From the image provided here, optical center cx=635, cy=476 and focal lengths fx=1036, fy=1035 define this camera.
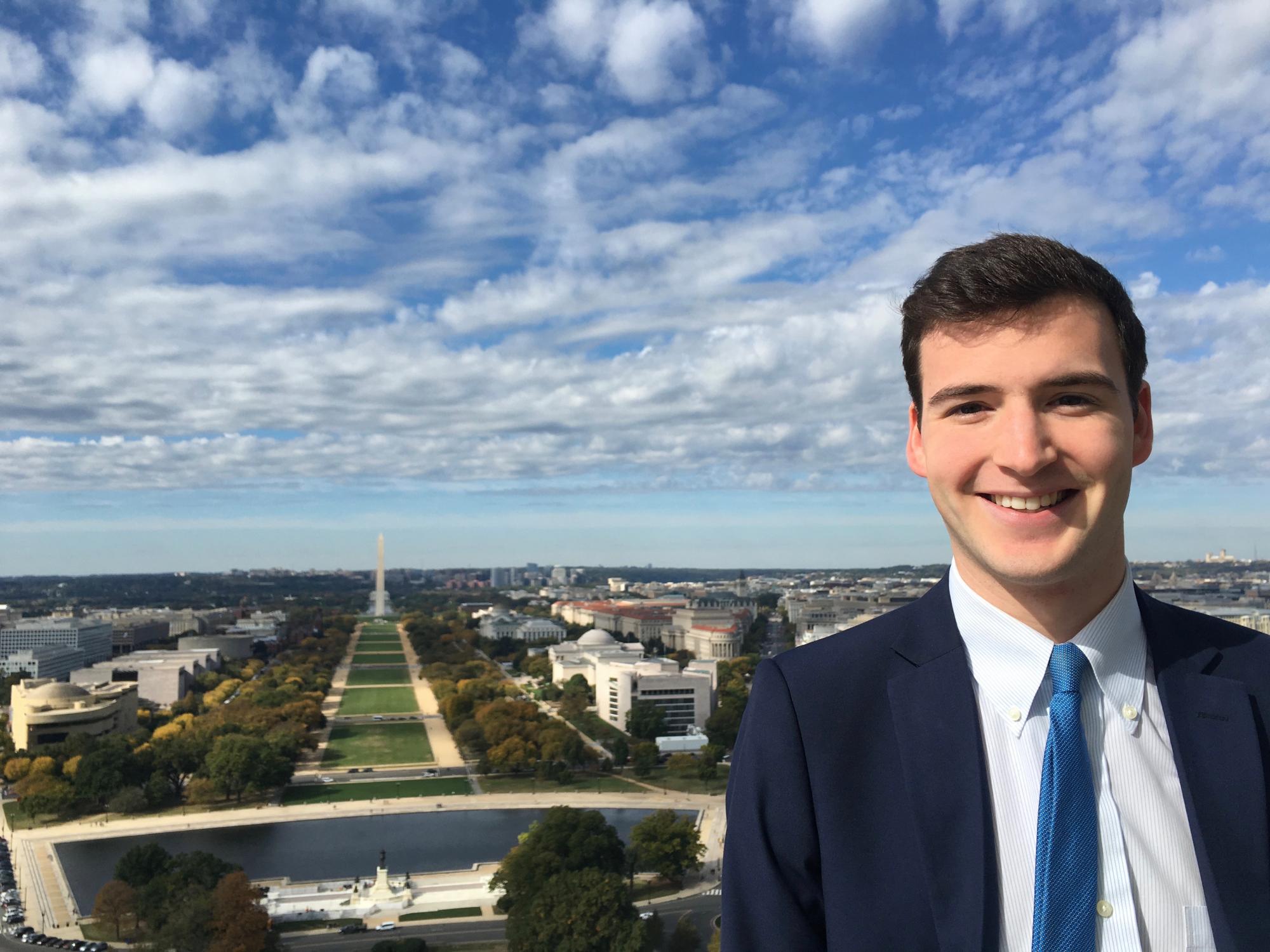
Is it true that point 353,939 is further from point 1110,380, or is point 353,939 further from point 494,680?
point 494,680

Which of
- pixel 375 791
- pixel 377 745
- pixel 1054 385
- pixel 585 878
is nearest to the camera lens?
pixel 1054 385

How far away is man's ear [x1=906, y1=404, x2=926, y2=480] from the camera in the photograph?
2289mm

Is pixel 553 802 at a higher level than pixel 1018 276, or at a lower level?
lower

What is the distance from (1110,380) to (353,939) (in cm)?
2390

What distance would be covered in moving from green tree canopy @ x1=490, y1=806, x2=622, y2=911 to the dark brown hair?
73.1ft

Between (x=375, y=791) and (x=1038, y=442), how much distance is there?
3676 cm

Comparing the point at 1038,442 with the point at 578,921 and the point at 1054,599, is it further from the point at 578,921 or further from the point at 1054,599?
the point at 578,921

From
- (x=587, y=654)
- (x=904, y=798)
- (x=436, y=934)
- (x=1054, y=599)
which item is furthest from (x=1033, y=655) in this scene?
(x=587, y=654)

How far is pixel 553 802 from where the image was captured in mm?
33812

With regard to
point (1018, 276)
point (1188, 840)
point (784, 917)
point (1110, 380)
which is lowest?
point (784, 917)

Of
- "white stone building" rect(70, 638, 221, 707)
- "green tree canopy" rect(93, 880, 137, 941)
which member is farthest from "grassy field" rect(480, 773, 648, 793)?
"white stone building" rect(70, 638, 221, 707)

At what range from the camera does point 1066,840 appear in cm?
190

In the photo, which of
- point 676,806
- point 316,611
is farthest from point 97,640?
point 676,806

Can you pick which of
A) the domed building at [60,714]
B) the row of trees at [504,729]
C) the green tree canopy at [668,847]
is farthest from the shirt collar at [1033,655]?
the domed building at [60,714]
